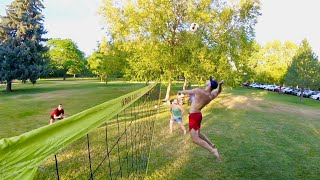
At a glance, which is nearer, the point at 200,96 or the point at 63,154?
the point at 200,96

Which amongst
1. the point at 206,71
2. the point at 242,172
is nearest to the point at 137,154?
the point at 242,172

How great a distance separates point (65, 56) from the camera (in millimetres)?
67062

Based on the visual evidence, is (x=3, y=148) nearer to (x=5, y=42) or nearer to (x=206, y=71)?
(x=206, y=71)

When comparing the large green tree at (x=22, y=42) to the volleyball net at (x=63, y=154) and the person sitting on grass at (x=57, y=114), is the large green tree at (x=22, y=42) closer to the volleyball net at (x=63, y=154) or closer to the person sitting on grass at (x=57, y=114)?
the person sitting on grass at (x=57, y=114)

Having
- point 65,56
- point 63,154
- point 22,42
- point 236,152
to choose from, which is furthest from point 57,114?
point 65,56

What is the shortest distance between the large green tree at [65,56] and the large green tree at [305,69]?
162 ft

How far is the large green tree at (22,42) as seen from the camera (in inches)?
1208

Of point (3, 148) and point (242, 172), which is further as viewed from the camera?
point (242, 172)

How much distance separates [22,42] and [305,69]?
36486 millimetres

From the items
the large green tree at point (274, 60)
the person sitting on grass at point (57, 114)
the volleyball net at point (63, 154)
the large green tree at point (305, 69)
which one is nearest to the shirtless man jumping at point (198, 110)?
the volleyball net at point (63, 154)

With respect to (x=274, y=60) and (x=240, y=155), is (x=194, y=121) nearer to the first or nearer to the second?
(x=240, y=155)

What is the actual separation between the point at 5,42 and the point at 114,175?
3086 centimetres

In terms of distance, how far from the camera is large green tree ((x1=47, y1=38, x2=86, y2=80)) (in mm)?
65438

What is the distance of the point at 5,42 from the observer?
104 feet
